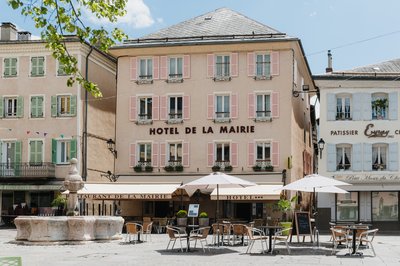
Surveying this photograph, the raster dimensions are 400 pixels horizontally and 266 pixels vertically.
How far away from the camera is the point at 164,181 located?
124 ft

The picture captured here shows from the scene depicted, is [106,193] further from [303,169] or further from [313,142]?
[313,142]

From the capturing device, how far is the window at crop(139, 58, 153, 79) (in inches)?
1544

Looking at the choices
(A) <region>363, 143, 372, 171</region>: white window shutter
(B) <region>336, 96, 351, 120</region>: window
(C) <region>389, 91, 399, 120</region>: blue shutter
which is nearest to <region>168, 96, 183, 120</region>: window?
(B) <region>336, 96, 351, 120</region>: window

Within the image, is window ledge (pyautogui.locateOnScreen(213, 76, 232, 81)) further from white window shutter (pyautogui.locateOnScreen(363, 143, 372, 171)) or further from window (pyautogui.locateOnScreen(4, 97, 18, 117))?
window (pyautogui.locateOnScreen(4, 97, 18, 117))

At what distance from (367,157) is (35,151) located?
17053mm

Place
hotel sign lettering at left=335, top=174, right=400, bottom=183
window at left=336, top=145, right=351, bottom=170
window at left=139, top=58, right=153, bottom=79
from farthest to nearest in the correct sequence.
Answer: window at left=139, top=58, right=153, bottom=79 < window at left=336, top=145, right=351, bottom=170 < hotel sign lettering at left=335, top=174, right=400, bottom=183

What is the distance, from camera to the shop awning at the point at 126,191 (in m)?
34.2

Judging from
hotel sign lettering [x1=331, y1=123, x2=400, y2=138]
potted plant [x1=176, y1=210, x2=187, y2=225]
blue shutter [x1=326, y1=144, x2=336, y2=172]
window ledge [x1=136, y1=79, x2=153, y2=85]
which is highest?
window ledge [x1=136, y1=79, x2=153, y2=85]

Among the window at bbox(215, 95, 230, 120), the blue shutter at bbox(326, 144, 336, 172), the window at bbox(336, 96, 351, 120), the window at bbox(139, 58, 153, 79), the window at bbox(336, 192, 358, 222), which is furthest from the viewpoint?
the window at bbox(139, 58, 153, 79)

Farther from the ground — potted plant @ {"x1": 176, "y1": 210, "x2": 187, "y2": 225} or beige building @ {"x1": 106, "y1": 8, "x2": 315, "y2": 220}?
beige building @ {"x1": 106, "y1": 8, "x2": 315, "y2": 220}

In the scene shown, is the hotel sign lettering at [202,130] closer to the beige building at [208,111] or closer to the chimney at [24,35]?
the beige building at [208,111]

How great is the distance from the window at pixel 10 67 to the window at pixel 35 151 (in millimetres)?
3892

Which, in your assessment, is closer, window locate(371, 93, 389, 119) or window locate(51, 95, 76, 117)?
window locate(371, 93, 389, 119)

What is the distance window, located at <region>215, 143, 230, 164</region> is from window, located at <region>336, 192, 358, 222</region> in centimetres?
591
